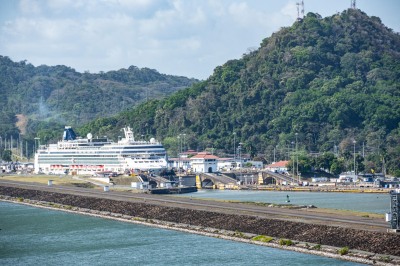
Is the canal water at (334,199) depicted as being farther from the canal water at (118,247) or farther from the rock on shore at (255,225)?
the canal water at (118,247)

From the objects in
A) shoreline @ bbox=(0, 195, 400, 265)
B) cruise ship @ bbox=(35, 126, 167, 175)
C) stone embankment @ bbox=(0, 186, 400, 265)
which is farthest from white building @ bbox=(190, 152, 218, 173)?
shoreline @ bbox=(0, 195, 400, 265)

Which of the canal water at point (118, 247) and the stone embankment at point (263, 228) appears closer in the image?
the stone embankment at point (263, 228)

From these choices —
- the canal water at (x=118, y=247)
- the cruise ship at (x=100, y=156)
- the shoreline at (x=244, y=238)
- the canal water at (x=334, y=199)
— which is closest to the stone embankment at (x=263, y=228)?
the shoreline at (x=244, y=238)

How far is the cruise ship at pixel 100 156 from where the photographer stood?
15050 centimetres

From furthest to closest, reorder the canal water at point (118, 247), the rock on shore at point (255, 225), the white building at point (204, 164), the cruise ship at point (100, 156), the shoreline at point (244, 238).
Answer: the white building at point (204, 164) → the cruise ship at point (100, 156) → the canal water at point (118, 247) → the rock on shore at point (255, 225) → the shoreline at point (244, 238)

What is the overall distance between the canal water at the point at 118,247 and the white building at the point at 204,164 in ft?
216

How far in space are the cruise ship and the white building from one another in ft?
16.7

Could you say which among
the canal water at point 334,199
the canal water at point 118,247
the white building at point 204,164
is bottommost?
the canal water at point 118,247

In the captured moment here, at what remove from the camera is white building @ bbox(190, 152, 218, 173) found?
5945 inches

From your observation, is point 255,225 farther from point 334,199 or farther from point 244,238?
point 334,199

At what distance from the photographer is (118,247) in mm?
66438

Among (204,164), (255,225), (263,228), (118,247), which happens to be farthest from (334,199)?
(204,164)

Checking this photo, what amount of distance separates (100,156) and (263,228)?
93273mm

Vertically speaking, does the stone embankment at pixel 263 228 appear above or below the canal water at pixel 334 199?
below
